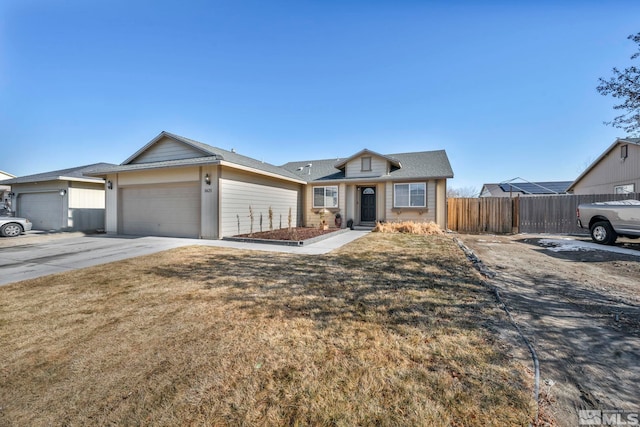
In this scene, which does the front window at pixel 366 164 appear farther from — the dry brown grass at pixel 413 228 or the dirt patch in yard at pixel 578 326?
the dirt patch in yard at pixel 578 326

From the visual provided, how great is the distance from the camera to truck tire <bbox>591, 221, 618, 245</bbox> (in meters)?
8.55

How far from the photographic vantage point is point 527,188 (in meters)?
27.0

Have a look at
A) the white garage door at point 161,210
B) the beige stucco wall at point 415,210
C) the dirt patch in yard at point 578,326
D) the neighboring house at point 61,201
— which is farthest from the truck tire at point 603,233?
the neighboring house at point 61,201

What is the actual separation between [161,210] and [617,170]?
23444 mm

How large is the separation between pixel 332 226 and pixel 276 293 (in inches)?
420

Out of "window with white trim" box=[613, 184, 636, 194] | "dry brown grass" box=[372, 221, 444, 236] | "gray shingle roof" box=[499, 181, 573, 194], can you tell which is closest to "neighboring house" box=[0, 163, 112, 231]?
"dry brown grass" box=[372, 221, 444, 236]

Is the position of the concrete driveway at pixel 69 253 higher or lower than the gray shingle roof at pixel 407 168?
lower

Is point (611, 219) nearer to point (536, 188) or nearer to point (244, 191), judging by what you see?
point (244, 191)

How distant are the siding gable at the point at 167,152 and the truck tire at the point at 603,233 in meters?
15.0

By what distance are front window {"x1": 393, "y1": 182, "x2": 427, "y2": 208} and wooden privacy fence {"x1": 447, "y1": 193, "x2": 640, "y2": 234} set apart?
2041mm

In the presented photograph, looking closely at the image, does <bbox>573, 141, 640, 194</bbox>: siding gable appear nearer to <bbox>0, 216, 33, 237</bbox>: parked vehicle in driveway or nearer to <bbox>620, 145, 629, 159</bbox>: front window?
<bbox>620, 145, 629, 159</bbox>: front window

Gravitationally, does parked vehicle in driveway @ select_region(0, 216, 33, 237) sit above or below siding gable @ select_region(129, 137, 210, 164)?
below

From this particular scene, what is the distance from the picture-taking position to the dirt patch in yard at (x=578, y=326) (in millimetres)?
1836

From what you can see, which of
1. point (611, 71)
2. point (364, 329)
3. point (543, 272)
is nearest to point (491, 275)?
point (543, 272)
